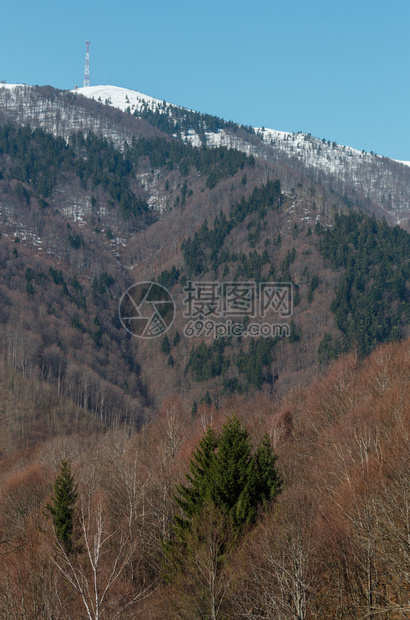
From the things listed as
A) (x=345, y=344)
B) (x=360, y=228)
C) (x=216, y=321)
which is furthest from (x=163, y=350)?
(x=360, y=228)

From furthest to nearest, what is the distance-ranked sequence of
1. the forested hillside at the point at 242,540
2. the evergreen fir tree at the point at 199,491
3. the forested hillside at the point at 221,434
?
1. the evergreen fir tree at the point at 199,491
2. the forested hillside at the point at 221,434
3. the forested hillside at the point at 242,540

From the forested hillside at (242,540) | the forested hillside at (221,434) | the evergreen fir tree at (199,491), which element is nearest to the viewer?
the forested hillside at (242,540)

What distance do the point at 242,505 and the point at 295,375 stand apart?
119611 millimetres

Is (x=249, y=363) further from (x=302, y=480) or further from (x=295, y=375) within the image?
(x=302, y=480)

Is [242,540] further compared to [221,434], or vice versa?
[221,434]

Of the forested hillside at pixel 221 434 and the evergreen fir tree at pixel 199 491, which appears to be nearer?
the forested hillside at pixel 221 434

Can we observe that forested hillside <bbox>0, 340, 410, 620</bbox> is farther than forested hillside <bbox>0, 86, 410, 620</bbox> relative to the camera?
No

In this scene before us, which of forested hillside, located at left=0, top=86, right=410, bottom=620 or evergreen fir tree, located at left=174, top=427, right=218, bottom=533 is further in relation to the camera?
evergreen fir tree, located at left=174, top=427, right=218, bottom=533

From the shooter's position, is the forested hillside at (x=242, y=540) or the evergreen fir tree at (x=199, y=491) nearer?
the forested hillside at (x=242, y=540)

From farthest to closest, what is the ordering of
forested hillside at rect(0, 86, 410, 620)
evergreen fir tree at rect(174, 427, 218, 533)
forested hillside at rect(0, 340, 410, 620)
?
evergreen fir tree at rect(174, 427, 218, 533) < forested hillside at rect(0, 86, 410, 620) < forested hillside at rect(0, 340, 410, 620)

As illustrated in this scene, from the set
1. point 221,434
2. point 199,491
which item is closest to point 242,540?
point 199,491

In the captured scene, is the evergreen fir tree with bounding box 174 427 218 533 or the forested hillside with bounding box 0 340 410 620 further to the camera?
the evergreen fir tree with bounding box 174 427 218 533

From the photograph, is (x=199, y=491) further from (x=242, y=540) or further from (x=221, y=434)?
(x=221, y=434)

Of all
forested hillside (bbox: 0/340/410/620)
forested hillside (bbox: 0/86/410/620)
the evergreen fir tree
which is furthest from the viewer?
the evergreen fir tree
